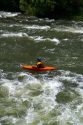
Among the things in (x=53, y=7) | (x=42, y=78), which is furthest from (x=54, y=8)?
(x=42, y=78)

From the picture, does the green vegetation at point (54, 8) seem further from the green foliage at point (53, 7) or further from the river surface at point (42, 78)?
the river surface at point (42, 78)

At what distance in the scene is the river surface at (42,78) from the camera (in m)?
11.0

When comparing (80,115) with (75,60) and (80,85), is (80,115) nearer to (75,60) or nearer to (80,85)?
(80,85)

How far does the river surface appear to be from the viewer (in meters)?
11.0

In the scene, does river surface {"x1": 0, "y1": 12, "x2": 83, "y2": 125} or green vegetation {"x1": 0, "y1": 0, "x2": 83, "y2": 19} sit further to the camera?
green vegetation {"x1": 0, "y1": 0, "x2": 83, "y2": 19}

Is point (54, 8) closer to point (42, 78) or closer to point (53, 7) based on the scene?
point (53, 7)

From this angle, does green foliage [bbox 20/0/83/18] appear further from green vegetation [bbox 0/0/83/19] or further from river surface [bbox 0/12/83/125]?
river surface [bbox 0/12/83/125]

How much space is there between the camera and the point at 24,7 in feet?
98.6

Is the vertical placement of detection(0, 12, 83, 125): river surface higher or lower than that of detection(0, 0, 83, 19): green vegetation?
higher

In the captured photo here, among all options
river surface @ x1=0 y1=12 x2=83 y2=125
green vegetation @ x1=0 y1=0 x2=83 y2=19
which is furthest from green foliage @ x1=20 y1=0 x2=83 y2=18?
river surface @ x1=0 y1=12 x2=83 y2=125

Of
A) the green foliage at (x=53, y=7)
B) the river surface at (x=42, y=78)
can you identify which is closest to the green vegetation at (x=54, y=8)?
the green foliage at (x=53, y=7)

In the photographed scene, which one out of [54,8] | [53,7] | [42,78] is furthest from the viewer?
[54,8]

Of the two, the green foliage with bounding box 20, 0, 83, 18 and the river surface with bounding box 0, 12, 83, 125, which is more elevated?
the river surface with bounding box 0, 12, 83, 125

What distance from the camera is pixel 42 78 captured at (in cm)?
1403
